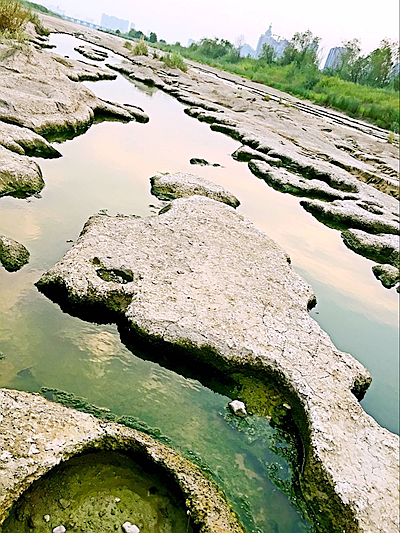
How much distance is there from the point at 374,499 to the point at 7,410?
86.9 inches

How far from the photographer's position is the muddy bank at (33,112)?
5.68 meters

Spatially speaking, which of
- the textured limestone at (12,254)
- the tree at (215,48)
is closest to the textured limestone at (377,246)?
the textured limestone at (12,254)

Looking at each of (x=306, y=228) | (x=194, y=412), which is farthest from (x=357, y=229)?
(x=194, y=412)

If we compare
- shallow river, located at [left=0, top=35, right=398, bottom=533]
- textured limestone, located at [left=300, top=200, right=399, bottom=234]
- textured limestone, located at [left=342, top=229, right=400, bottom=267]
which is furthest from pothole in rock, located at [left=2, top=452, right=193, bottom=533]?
textured limestone, located at [left=300, top=200, right=399, bottom=234]

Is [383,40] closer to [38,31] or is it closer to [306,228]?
[38,31]

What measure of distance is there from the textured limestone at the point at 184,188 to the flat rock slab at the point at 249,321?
Result: 1.65 metres

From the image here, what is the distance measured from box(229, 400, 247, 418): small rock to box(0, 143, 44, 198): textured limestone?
382 cm

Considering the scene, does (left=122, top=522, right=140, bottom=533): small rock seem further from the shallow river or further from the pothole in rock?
the shallow river

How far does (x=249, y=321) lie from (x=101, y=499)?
Answer: 1864 mm

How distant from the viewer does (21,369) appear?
3.04 m

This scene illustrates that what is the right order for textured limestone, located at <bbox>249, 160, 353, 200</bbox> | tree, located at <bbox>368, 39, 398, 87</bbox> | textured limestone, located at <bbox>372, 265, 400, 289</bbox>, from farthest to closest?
tree, located at <bbox>368, 39, 398, 87</bbox>
textured limestone, located at <bbox>249, 160, 353, 200</bbox>
textured limestone, located at <bbox>372, 265, 400, 289</bbox>

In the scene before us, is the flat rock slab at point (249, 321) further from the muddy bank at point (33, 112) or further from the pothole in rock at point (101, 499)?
the muddy bank at point (33, 112)

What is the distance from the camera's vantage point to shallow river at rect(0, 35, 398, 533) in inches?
112

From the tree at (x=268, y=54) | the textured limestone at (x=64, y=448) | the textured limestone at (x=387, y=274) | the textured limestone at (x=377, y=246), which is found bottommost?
the textured limestone at (x=64, y=448)
